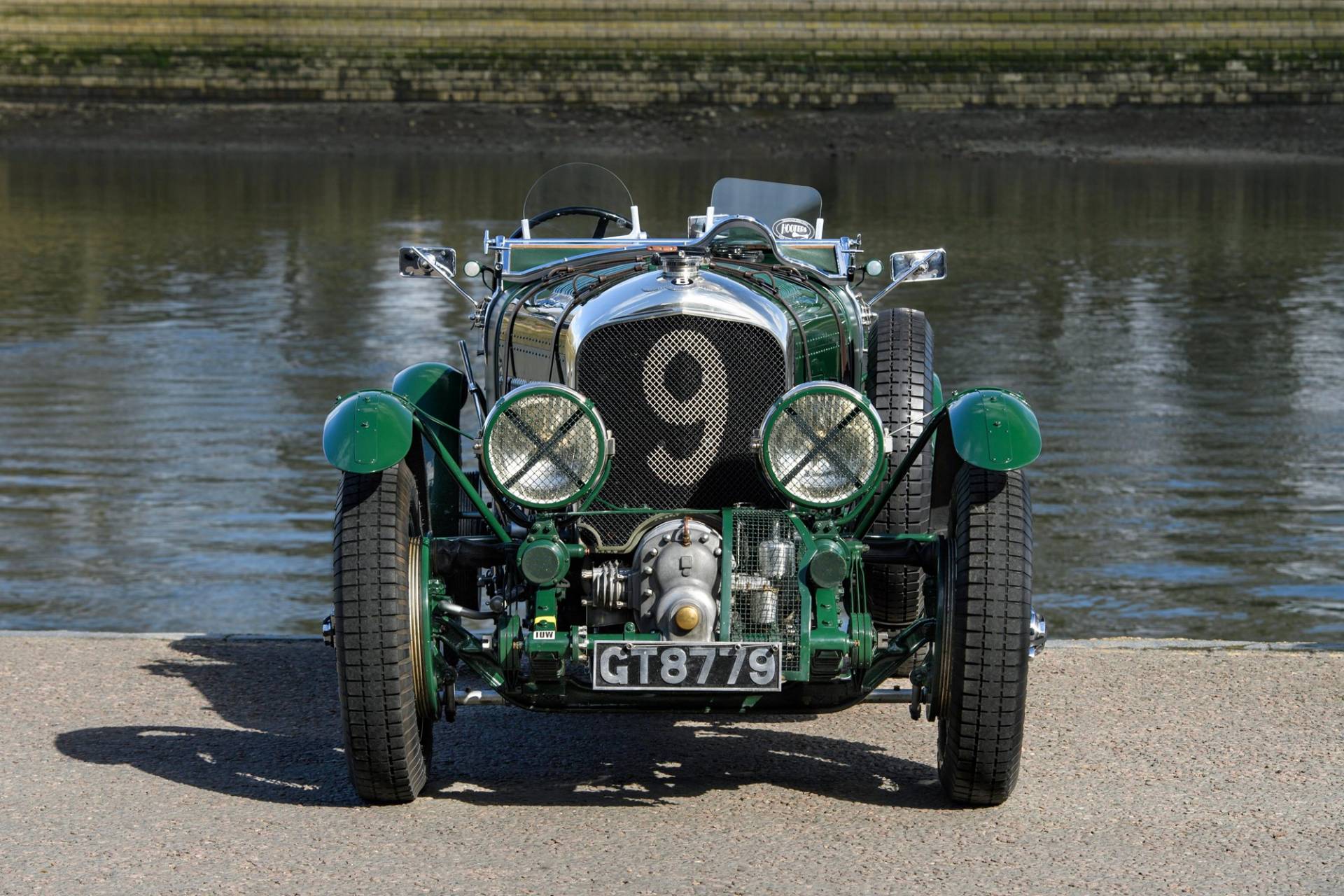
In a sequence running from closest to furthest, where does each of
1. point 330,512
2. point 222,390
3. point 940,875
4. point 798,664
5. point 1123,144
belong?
point 940,875
point 798,664
point 330,512
point 222,390
point 1123,144

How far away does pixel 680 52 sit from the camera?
46719 mm

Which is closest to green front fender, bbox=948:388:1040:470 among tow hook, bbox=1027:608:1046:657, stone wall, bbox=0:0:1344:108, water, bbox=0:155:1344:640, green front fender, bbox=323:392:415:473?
tow hook, bbox=1027:608:1046:657

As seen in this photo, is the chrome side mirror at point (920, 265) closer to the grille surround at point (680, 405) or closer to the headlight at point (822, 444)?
the grille surround at point (680, 405)

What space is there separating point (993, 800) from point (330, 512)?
281 inches

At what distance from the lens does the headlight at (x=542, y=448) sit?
5.82 m

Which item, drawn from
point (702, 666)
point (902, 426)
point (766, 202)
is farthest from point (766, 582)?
point (766, 202)

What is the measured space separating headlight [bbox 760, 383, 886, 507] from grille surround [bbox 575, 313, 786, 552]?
34cm

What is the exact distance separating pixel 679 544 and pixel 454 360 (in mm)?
12188

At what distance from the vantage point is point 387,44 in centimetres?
4666

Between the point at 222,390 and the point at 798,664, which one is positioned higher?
the point at 798,664

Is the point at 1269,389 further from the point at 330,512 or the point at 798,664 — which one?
the point at 798,664

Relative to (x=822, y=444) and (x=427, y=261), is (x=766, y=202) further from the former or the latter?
(x=822, y=444)

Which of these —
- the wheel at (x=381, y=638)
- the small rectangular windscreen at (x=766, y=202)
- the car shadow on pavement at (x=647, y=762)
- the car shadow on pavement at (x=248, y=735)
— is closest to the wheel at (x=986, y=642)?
the car shadow on pavement at (x=647, y=762)

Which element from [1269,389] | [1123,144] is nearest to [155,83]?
[1123,144]
